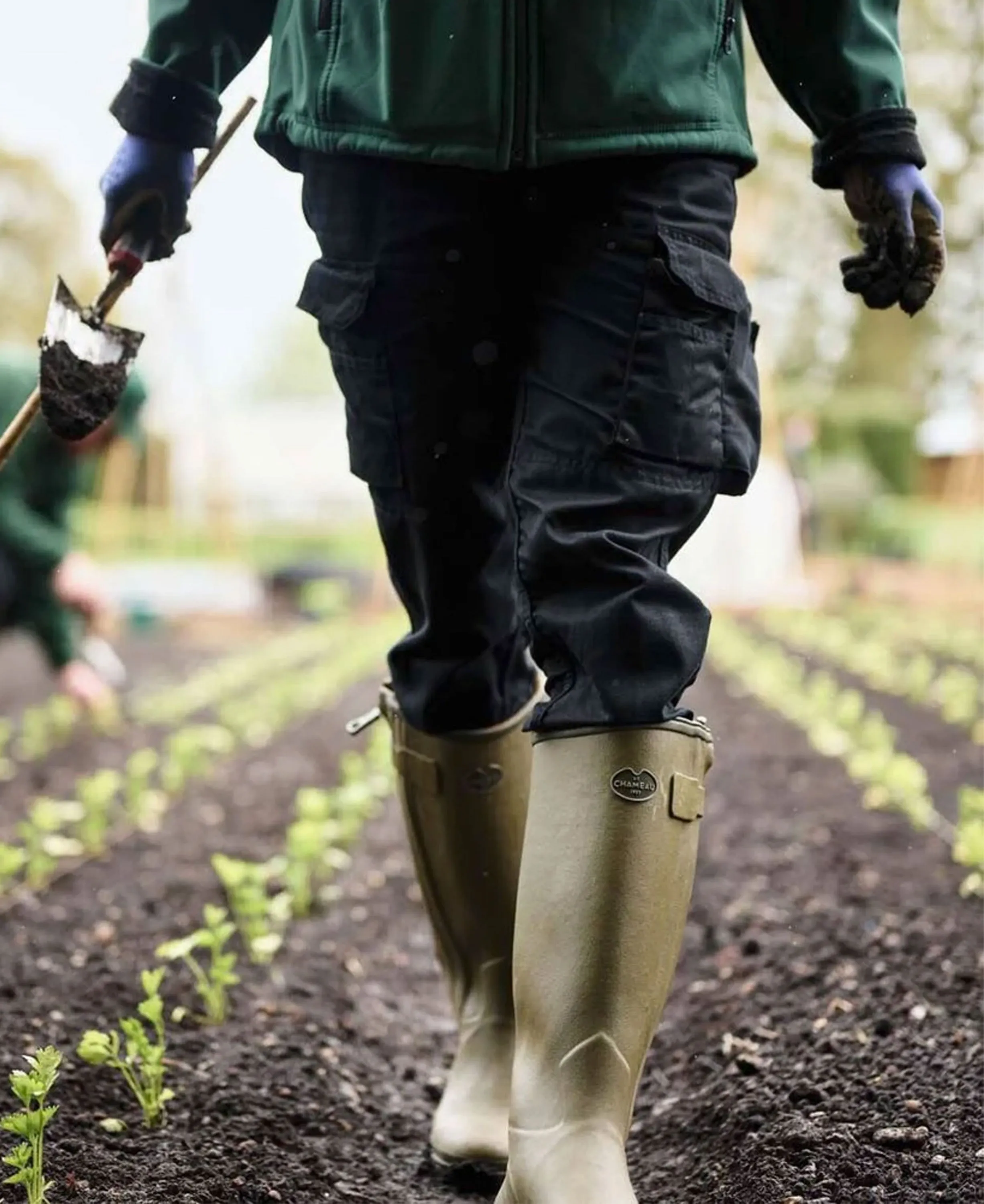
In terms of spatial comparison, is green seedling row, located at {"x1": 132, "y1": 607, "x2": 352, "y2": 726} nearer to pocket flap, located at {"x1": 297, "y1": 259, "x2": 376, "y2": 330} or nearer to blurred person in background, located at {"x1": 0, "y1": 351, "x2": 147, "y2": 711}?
blurred person in background, located at {"x1": 0, "y1": 351, "x2": 147, "y2": 711}

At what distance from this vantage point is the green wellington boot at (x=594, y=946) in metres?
1.42

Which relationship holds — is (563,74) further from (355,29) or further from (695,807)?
(695,807)

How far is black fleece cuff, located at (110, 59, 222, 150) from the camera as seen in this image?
1832 millimetres

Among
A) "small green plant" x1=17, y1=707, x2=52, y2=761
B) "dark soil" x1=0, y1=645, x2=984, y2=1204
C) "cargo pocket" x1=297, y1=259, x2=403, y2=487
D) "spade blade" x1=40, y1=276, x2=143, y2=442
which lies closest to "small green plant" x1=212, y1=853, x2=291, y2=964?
"dark soil" x1=0, y1=645, x2=984, y2=1204

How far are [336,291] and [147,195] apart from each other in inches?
15.5

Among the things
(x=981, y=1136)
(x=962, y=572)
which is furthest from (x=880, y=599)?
(x=981, y=1136)

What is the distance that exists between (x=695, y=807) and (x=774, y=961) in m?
1.15

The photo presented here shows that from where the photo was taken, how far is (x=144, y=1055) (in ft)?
6.03

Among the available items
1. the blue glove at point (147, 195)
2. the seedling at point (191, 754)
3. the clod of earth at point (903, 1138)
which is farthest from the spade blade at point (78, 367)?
the seedling at point (191, 754)

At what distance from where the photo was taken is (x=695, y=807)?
4.95ft

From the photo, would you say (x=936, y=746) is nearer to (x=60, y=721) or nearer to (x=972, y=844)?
(x=972, y=844)

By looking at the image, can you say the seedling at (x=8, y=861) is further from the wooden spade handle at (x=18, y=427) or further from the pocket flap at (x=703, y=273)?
the pocket flap at (x=703, y=273)

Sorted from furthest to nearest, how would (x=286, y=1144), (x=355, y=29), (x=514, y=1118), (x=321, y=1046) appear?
1. (x=321, y=1046)
2. (x=286, y=1144)
3. (x=355, y=29)
4. (x=514, y=1118)

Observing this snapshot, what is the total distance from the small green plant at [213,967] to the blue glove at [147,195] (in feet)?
3.01
